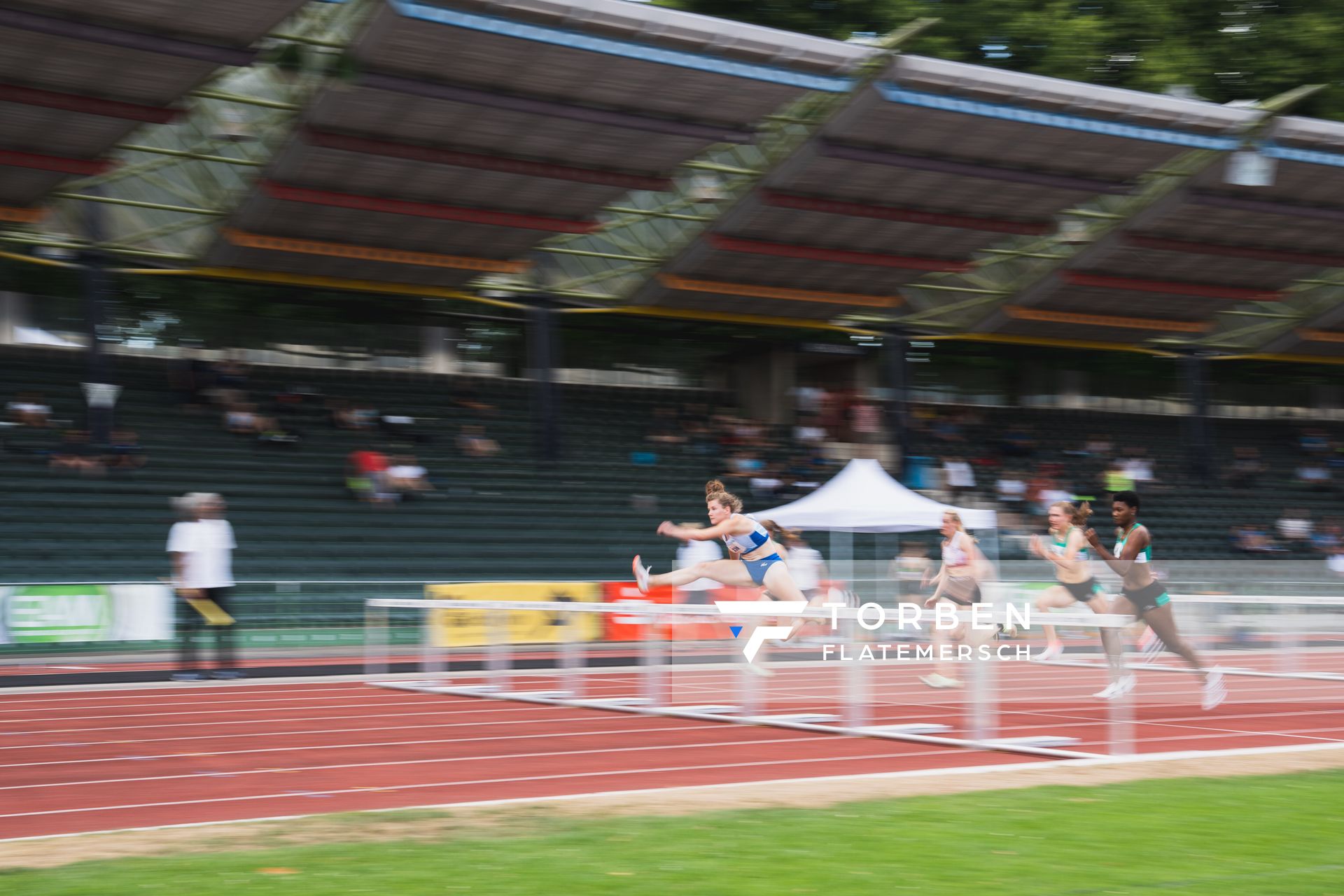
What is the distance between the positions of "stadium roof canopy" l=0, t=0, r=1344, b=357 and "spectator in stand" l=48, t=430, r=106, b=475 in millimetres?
3712

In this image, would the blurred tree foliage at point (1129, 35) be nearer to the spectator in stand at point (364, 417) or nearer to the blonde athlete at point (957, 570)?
the spectator in stand at point (364, 417)

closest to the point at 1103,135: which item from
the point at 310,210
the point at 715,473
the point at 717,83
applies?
the point at 717,83

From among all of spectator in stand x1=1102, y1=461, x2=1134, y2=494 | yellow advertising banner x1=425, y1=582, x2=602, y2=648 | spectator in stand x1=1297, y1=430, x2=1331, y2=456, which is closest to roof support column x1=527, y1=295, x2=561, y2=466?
yellow advertising banner x1=425, y1=582, x2=602, y2=648

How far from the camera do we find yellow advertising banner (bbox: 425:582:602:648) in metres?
15.2

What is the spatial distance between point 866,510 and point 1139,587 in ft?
35.7

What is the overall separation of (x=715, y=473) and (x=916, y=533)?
5.56m

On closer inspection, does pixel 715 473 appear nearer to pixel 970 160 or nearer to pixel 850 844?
pixel 970 160

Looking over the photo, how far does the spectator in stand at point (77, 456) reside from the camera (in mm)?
24188

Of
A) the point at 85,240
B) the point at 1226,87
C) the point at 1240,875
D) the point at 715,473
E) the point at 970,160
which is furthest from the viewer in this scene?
the point at 1226,87

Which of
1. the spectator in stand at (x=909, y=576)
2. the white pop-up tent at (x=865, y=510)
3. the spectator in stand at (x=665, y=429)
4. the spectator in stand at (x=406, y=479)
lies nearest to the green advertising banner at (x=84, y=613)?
the spectator in stand at (x=909, y=576)

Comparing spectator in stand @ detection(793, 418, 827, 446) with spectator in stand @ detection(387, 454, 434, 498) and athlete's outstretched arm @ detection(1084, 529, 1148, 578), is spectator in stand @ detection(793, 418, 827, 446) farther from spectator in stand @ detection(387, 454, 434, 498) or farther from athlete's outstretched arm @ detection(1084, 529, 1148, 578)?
athlete's outstretched arm @ detection(1084, 529, 1148, 578)

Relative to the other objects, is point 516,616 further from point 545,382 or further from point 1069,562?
point 545,382

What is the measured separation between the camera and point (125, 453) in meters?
25.3

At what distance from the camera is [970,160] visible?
28609 millimetres
